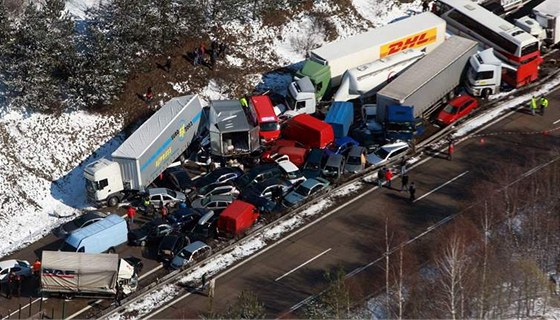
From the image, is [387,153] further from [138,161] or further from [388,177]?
[138,161]

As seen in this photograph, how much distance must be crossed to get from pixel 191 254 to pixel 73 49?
51.3 feet

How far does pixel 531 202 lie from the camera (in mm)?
50344

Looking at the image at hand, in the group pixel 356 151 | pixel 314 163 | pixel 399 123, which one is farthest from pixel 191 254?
pixel 399 123

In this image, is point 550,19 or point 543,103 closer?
point 543,103

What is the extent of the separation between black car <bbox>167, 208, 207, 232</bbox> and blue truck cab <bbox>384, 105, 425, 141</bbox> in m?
11.4

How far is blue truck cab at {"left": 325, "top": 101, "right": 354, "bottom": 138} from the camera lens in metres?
57.8

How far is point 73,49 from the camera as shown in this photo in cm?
5878

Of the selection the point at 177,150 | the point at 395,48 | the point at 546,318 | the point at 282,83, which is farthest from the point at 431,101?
the point at 546,318

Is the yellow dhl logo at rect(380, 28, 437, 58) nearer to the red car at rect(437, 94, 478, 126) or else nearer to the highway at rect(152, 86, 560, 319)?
the red car at rect(437, 94, 478, 126)

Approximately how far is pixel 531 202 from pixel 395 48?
51.3 ft

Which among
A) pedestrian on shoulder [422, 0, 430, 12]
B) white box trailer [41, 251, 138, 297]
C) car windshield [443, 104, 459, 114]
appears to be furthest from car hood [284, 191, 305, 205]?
pedestrian on shoulder [422, 0, 430, 12]

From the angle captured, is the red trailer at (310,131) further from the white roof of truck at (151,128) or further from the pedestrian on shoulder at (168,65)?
the pedestrian on shoulder at (168,65)

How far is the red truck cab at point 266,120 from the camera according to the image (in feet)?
191

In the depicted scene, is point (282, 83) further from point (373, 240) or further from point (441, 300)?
point (441, 300)
